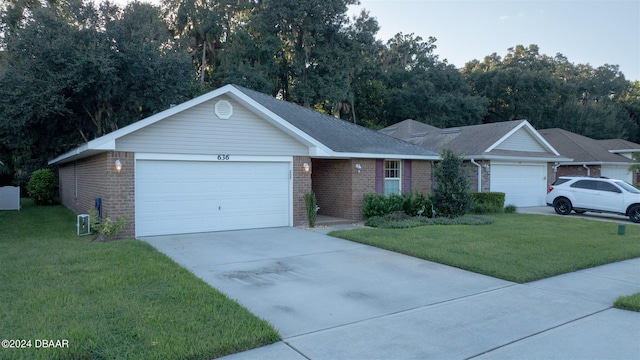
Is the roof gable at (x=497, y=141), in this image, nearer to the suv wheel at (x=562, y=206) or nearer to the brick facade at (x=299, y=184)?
the suv wheel at (x=562, y=206)

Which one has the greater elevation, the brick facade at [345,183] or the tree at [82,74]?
the tree at [82,74]

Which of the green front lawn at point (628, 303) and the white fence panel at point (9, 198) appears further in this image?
the white fence panel at point (9, 198)

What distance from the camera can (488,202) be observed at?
18.4m

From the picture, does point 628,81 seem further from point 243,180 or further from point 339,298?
point 339,298

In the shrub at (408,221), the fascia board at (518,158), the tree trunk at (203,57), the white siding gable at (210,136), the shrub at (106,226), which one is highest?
the tree trunk at (203,57)

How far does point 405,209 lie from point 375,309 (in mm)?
10215

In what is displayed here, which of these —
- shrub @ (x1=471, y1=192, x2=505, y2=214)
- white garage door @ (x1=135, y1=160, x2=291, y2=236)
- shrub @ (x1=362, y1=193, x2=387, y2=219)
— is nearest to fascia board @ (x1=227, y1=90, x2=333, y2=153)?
white garage door @ (x1=135, y1=160, x2=291, y2=236)

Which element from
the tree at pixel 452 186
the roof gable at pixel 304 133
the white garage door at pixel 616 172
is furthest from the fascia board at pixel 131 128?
the white garage door at pixel 616 172

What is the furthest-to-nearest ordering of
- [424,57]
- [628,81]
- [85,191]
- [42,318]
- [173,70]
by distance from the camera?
1. [628,81]
2. [424,57]
3. [173,70]
4. [85,191]
5. [42,318]

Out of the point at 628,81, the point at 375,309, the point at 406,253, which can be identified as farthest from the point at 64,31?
the point at 628,81

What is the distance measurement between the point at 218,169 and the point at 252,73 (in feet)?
62.9

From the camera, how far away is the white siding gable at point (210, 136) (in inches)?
454

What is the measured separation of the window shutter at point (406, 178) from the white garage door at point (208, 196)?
17.3ft

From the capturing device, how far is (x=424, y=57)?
43062 mm
